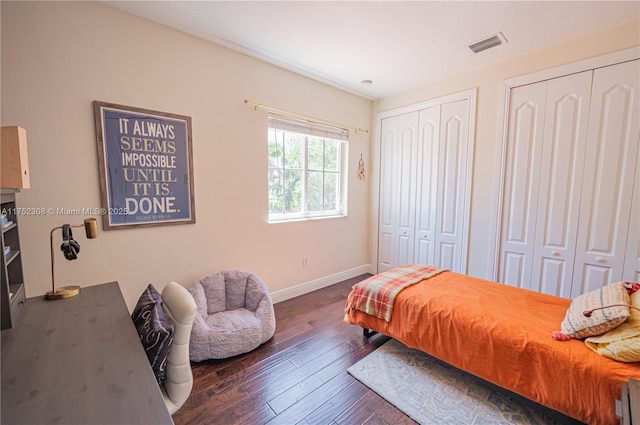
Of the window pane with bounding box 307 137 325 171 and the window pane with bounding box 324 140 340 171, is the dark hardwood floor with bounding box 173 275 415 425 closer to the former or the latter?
the window pane with bounding box 307 137 325 171

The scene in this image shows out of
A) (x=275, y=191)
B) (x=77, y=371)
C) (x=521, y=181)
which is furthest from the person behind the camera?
(x=275, y=191)

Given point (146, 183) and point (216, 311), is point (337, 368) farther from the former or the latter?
point (146, 183)

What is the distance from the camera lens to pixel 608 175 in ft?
7.50

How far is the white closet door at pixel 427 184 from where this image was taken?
335 centimetres

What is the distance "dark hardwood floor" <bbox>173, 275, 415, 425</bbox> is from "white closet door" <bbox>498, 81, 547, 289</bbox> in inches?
63.7

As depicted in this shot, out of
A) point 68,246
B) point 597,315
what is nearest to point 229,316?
point 68,246

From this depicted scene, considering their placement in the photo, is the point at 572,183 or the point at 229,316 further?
the point at 572,183

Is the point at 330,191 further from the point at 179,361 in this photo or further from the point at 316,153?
the point at 179,361

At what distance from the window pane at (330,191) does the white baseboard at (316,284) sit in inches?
37.8

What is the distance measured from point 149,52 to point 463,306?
306 cm

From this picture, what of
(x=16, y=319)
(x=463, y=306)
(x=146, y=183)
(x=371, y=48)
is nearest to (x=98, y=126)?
(x=146, y=183)

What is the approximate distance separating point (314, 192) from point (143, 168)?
190 cm

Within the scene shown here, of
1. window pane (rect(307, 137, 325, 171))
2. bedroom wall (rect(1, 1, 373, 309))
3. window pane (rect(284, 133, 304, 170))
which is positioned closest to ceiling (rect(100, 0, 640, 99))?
bedroom wall (rect(1, 1, 373, 309))

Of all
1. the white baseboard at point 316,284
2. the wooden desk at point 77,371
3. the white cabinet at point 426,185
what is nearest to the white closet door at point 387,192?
the white cabinet at point 426,185
